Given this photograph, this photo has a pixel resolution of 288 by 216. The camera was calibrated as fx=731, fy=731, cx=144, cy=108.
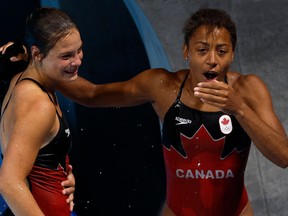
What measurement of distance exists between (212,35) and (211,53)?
4.2 inches

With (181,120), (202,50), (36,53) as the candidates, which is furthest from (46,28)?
(181,120)

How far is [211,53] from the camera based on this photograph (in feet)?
12.5

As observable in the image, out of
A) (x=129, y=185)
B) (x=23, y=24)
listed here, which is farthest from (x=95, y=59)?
(x=129, y=185)

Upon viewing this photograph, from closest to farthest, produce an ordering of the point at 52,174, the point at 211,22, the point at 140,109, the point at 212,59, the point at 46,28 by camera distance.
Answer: the point at 46,28
the point at 52,174
the point at 212,59
the point at 211,22
the point at 140,109

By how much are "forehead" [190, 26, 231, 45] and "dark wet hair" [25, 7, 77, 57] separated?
75cm

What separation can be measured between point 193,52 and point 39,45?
2.85 feet

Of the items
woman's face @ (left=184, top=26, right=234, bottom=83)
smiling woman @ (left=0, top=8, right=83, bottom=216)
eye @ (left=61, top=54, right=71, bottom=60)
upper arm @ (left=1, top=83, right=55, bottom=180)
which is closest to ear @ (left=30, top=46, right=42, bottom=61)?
smiling woman @ (left=0, top=8, right=83, bottom=216)

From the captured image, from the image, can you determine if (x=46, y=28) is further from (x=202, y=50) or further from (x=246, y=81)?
(x=246, y=81)

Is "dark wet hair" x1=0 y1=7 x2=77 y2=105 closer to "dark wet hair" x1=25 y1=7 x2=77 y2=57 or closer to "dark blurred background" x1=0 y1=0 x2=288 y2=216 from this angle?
"dark wet hair" x1=25 y1=7 x2=77 y2=57

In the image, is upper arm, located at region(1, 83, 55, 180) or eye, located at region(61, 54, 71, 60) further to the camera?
eye, located at region(61, 54, 71, 60)

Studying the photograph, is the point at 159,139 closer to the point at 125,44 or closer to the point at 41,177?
the point at 125,44

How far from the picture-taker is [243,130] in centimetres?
399

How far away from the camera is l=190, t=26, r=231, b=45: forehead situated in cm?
384

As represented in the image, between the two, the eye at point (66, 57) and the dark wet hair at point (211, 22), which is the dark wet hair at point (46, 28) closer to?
the eye at point (66, 57)
